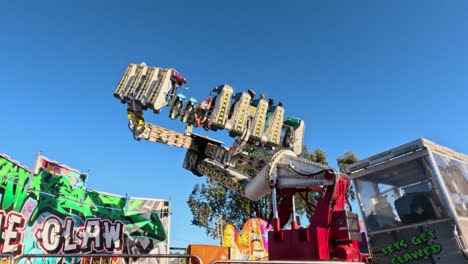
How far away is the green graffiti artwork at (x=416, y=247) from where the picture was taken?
528cm

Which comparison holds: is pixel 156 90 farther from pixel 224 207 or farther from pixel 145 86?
pixel 224 207

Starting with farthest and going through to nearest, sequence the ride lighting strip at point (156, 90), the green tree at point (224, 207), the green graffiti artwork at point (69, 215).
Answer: the green tree at point (224, 207)
the ride lighting strip at point (156, 90)
the green graffiti artwork at point (69, 215)

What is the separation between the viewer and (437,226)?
529 centimetres

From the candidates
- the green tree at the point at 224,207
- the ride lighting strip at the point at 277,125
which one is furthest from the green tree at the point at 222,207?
the ride lighting strip at the point at 277,125

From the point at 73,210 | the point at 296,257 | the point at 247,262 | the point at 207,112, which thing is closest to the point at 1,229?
the point at 73,210

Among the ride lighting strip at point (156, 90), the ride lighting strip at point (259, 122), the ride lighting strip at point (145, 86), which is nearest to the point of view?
the ride lighting strip at point (156, 90)

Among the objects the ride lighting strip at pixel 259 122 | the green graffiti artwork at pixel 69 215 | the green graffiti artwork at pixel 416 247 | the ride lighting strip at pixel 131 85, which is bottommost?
the green graffiti artwork at pixel 416 247

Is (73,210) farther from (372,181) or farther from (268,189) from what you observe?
(372,181)

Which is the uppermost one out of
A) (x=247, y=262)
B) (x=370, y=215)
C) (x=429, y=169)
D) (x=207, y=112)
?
(x=207, y=112)

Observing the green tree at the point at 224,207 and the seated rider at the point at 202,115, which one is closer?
the seated rider at the point at 202,115

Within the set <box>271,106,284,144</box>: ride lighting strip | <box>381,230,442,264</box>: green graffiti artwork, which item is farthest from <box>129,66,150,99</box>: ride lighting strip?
<box>381,230,442,264</box>: green graffiti artwork

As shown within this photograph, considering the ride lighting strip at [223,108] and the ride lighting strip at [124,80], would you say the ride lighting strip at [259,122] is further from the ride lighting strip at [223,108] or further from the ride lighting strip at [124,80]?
the ride lighting strip at [124,80]

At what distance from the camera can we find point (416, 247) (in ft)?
18.0

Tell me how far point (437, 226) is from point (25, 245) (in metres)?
13.3
